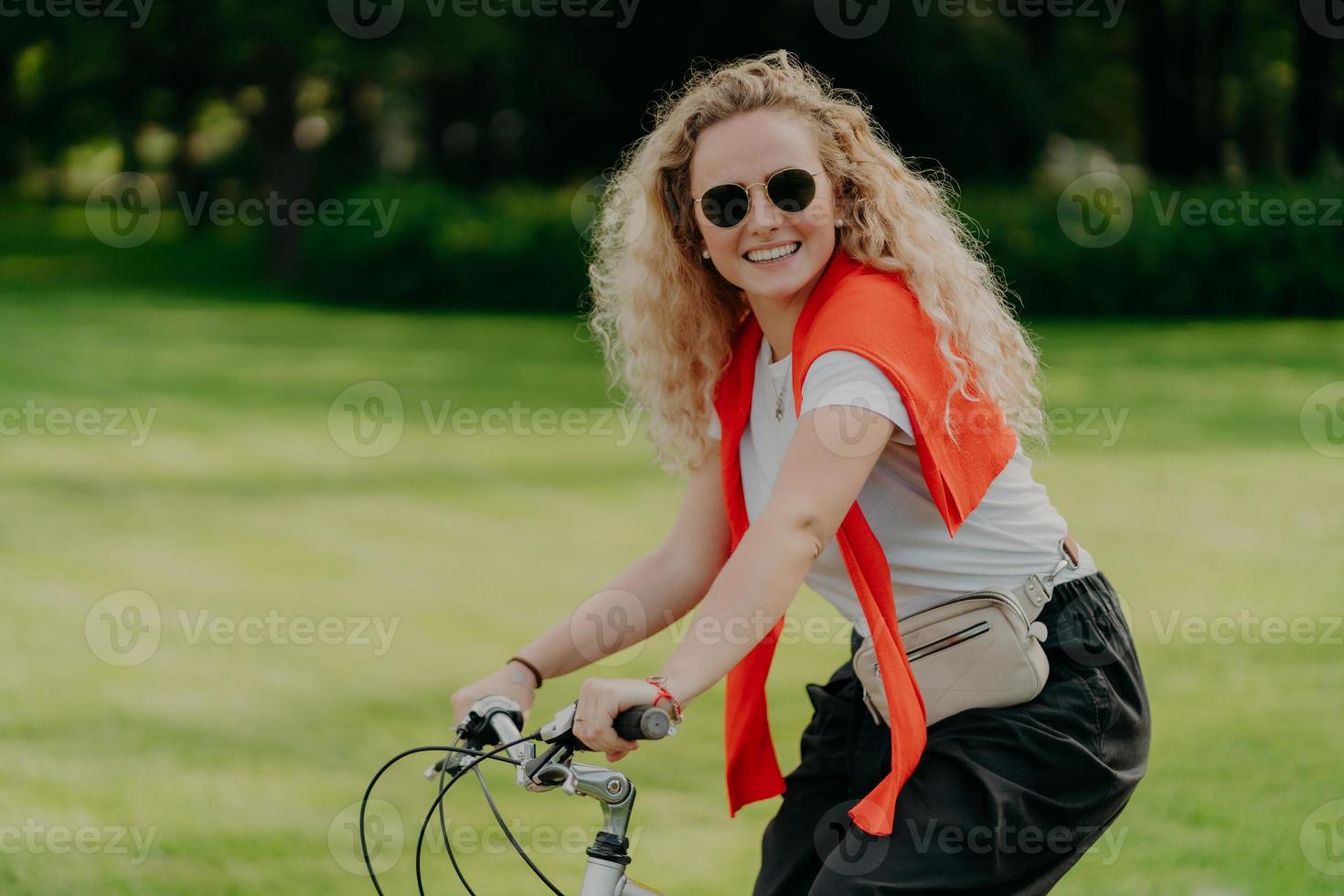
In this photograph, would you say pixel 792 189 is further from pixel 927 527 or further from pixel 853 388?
pixel 927 527

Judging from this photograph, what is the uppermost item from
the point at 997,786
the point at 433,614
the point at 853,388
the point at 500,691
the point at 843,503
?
the point at 853,388

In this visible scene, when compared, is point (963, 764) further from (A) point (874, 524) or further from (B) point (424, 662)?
(B) point (424, 662)

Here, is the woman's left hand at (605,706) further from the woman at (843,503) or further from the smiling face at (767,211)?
the smiling face at (767,211)

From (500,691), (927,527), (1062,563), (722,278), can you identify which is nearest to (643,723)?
(500,691)

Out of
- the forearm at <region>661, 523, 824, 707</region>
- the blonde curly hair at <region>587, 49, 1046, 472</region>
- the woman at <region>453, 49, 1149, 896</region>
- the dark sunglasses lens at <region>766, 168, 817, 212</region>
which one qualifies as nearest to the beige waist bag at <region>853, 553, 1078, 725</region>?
the woman at <region>453, 49, 1149, 896</region>

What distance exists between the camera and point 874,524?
Answer: 273 cm

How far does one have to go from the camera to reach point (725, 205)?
2775mm

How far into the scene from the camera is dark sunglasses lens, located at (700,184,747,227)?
2.76 m

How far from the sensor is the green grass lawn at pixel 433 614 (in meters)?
4.94

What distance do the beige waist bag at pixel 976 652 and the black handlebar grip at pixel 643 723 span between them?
52cm

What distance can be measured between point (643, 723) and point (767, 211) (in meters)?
0.97

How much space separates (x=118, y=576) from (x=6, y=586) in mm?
580

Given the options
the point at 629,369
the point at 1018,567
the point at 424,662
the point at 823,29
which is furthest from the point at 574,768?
the point at 823,29

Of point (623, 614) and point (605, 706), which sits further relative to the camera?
point (623, 614)
